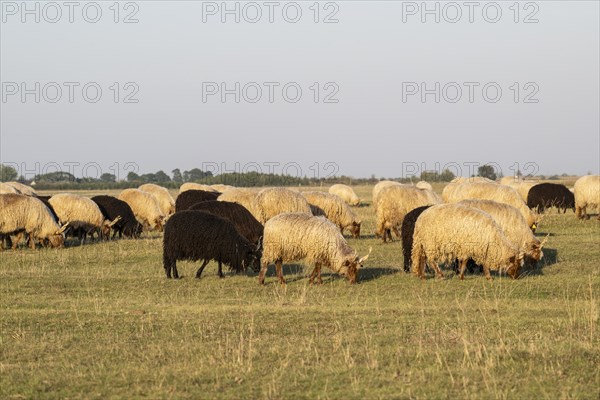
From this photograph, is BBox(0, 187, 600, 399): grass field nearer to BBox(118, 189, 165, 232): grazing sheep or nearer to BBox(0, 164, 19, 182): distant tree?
BBox(118, 189, 165, 232): grazing sheep

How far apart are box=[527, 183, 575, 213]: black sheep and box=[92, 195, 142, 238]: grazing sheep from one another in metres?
19.6

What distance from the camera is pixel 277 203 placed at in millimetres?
26094

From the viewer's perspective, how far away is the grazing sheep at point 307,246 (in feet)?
53.0

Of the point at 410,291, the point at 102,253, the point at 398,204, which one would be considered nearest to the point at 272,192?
the point at 398,204

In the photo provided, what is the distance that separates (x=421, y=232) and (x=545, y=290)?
9.05ft

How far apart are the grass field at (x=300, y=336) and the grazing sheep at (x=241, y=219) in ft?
6.67

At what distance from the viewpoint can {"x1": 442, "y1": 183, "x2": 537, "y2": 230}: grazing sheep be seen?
25.9 metres

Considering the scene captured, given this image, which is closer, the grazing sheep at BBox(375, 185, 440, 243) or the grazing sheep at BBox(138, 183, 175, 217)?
the grazing sheep at BBox(375, 185, 440, 243)

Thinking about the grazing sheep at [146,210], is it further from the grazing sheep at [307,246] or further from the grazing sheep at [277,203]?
the grazing sheep at [307,246]

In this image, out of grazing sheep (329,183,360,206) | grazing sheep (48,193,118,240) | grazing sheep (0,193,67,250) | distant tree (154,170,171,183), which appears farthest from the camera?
distant tree (154,170,171,183)

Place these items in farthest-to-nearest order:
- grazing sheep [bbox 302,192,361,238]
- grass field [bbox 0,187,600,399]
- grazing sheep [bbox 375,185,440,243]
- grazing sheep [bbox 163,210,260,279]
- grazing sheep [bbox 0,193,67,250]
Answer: grazing sheep [bbox 302,192,361,238], grazing sheep [bbox 375,185,440,243], grazing sheep [bbox 0,193,67,250], grazing sheep [bbox 163,210,260,279], grass field [bbox 0,187,600,399]

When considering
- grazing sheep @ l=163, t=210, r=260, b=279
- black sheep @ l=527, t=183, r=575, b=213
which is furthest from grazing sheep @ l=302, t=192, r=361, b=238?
black sheep @ l=527, t=183, r=575, b=213

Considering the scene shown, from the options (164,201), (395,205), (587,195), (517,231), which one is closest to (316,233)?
(517,231)

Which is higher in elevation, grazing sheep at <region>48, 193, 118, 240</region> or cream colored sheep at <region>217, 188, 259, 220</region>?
cream colored sheep at <region>217, 188, 259, 220</region>
